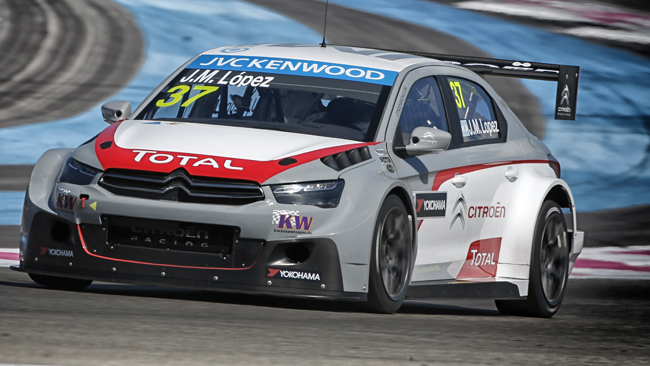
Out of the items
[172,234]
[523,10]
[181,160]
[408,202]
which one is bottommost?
[172,234]

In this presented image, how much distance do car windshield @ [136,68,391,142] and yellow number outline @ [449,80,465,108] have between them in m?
0.81

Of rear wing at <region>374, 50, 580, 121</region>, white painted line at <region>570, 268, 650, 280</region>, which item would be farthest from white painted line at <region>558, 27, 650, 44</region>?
rear wing at <region>374, 50, 580, 121</region>

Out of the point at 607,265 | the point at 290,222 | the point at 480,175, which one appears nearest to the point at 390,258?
the point at 290,222

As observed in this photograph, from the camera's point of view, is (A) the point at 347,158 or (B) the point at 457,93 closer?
(A) the point at 347,158

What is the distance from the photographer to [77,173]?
6145 millimetres

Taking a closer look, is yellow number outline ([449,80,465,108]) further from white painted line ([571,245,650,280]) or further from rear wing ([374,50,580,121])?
white painted line ([571,245,650,280])

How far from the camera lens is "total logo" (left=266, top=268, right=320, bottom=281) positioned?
5.82 m

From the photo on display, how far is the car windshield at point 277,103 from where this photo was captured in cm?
668

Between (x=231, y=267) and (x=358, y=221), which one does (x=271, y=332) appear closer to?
(x=231, y=267)

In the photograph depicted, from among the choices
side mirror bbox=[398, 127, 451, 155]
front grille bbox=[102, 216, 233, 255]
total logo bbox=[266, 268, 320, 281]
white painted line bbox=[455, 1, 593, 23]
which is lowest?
total logo bbox=[266, 268, 320, 281]

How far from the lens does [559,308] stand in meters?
8.27

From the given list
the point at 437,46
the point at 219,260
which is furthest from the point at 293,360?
the point at 437,46

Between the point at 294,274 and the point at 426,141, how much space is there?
1239 mm

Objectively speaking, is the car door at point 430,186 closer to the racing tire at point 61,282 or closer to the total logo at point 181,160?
the total logo at point 181,160
